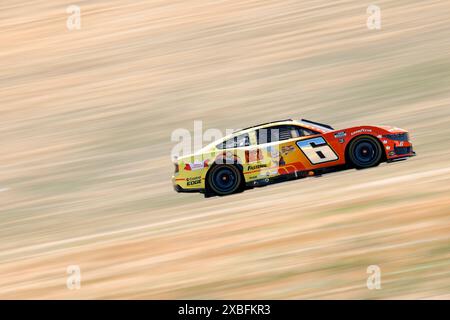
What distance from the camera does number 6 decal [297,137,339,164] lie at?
42.6 feet

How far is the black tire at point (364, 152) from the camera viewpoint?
12.8 metres

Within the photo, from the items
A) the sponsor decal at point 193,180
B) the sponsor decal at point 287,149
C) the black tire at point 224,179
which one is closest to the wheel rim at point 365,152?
the sponsor decal at point 287,149

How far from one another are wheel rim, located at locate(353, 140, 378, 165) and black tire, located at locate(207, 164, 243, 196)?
6.44ft

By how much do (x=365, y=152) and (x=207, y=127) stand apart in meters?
7.00

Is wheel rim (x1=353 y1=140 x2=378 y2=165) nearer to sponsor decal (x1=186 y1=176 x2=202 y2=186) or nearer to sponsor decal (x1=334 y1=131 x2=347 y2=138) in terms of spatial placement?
sponsor decal (x1=334 y1=131 x2=347 y2=138)

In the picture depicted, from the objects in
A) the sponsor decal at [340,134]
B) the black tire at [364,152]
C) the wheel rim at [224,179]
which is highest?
the sponsor decal at [340,134]

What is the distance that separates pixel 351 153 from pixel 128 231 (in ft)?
13.1

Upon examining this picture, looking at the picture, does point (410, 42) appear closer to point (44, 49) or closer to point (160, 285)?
point (44, 49)

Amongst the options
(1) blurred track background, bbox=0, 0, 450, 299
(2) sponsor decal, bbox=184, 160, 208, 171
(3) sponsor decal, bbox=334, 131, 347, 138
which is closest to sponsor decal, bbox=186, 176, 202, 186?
(2) sponsor decal, bbox=184, 160, 208, 171

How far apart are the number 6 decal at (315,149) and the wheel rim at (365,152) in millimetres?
502

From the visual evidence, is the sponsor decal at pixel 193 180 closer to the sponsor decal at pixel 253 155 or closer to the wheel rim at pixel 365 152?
the sponsor decal at pixel 253 155

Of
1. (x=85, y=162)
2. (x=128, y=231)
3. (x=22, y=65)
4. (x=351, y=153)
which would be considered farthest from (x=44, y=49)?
(x=351, y=153)

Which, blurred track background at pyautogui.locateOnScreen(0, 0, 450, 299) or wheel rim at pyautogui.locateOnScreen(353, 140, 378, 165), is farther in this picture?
wheel rim at pyautogui.locateOnScreen(353, 140, 378, 165)

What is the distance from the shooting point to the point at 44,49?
86.9 feet
